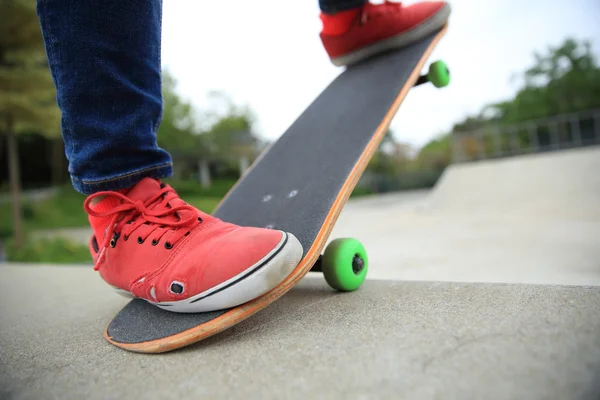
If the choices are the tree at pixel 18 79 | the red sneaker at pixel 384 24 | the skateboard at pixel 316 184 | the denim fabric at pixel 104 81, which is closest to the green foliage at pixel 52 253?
the tree at pixel 18 79

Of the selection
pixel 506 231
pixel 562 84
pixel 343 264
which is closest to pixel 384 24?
pixel 343 264

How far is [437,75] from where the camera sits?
5.07ft

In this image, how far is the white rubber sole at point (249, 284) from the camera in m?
0.75

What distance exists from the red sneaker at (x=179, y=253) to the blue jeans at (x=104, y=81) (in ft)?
0.21

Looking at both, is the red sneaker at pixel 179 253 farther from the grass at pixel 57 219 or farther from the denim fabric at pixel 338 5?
the grass at pixel 57 219

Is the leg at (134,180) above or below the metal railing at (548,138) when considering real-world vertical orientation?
above

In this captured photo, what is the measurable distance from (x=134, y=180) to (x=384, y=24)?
1.19 m

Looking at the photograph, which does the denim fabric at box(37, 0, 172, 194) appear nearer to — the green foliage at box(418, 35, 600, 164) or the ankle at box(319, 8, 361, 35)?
the ankle at box(319, 8, 361, 35)

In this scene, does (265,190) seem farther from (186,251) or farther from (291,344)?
(291,344)

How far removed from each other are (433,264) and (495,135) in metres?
11.7

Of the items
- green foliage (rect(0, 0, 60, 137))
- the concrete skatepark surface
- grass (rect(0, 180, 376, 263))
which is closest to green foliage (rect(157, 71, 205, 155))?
grass (rect(0, 180, 376, 263))

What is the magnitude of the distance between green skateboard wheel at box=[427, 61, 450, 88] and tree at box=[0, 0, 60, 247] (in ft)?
20.2

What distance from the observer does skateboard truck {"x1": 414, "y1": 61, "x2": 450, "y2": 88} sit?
1.55 meters

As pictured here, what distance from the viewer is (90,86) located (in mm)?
848
